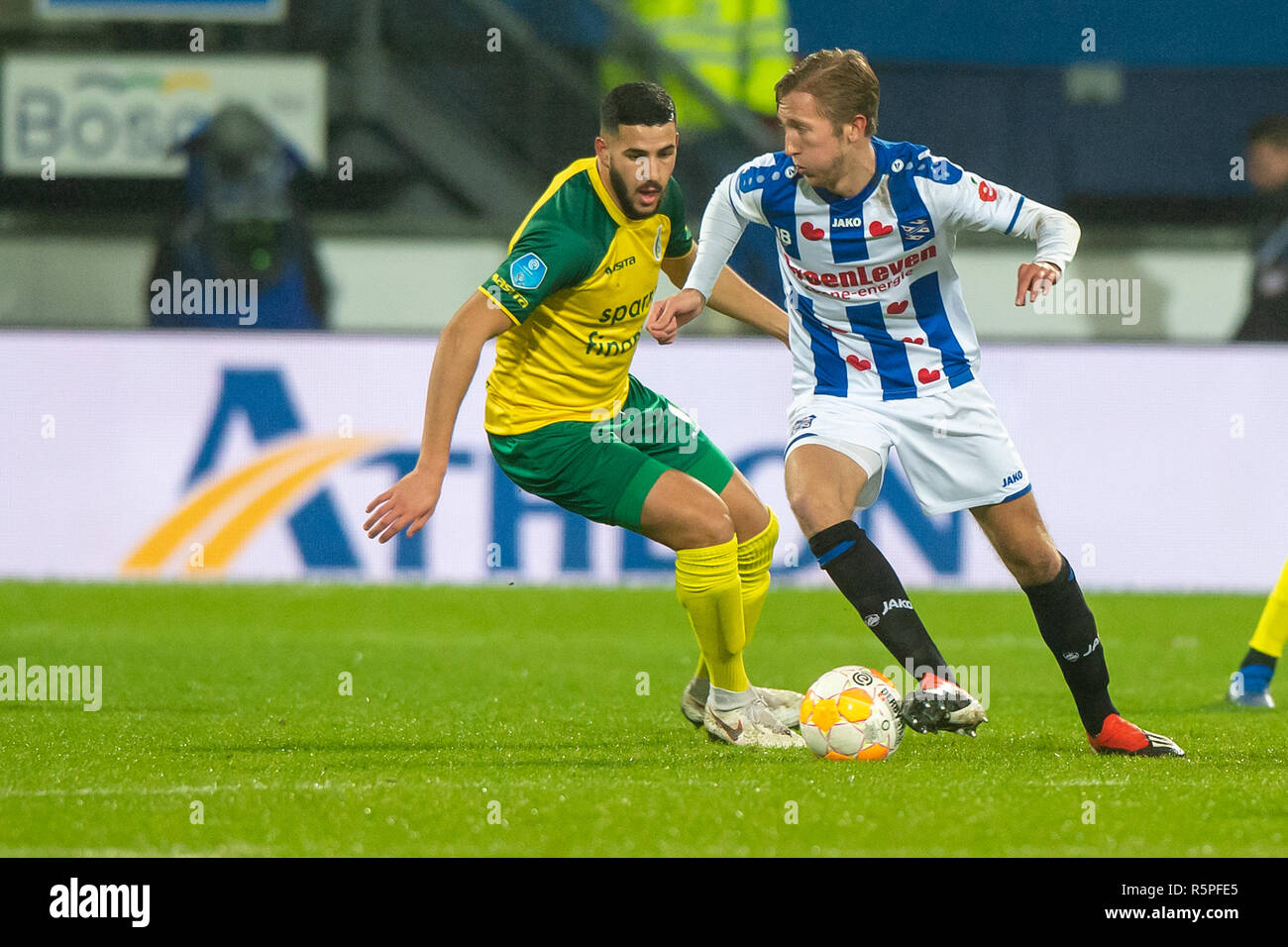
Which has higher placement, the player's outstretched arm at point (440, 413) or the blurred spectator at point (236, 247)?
the blurred spectator at point (236, 247)

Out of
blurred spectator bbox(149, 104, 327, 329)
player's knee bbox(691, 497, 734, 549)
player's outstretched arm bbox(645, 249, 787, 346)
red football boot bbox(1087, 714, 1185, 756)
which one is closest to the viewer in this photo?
red football boot bbox(1087, 714, 1185, 756)

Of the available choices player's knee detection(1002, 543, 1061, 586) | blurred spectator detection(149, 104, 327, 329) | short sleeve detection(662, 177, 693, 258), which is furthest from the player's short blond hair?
blurred spectator detection(149, 104, 327, 329)

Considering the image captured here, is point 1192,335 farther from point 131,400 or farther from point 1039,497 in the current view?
point 131,400

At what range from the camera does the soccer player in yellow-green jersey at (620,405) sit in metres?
4.99

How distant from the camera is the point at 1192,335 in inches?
443

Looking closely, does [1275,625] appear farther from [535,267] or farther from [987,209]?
[535,267]

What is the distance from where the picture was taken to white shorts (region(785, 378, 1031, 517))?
4.96 m

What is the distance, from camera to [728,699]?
17.2 feet

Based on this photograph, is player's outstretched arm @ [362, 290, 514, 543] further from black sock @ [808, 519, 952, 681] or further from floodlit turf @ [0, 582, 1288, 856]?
black sock @ [808, 519, 952, 681]

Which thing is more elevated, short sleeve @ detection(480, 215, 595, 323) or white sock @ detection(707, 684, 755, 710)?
short sleeve @ detection(480, 215, 595, 323)

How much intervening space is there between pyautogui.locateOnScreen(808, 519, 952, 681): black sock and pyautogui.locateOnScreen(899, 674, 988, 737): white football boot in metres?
0.17

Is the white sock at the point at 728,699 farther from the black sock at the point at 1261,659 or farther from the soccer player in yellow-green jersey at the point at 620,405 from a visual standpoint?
the black sock at the point at 1261,659

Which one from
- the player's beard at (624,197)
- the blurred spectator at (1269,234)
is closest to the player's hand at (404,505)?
the player's beard at (624,197)
